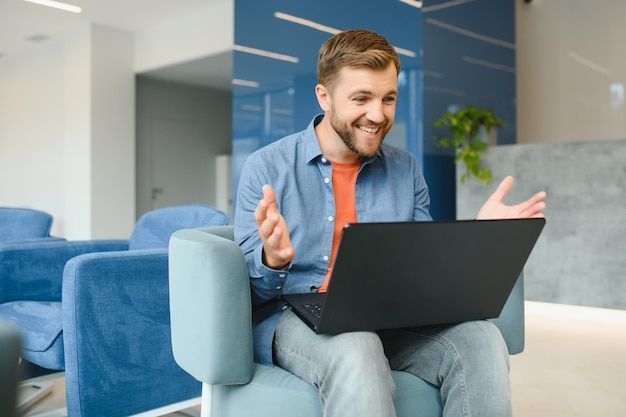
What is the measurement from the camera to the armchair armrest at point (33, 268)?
2.45m

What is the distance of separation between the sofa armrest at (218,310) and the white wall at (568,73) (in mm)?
5760

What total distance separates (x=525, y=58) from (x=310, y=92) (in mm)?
2610

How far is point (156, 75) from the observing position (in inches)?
314

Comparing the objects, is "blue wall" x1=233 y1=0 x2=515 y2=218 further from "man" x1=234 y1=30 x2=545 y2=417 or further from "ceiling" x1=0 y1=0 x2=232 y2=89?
"man" x1=234 y1=30 x2=545 y2=417

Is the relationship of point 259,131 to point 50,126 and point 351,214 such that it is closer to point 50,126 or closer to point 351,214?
point 50,126

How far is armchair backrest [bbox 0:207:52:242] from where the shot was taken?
12.1ft

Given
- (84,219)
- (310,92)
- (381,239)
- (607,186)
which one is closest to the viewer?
(381,239)

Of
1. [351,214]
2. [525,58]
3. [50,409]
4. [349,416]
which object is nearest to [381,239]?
[349,416]

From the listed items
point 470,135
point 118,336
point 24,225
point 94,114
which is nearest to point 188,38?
point 94,114

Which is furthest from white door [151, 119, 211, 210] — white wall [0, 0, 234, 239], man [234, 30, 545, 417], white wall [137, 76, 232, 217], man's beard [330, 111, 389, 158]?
man's beard [330, 111, 389, 158]

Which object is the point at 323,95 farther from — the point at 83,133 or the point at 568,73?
the point at 83,133

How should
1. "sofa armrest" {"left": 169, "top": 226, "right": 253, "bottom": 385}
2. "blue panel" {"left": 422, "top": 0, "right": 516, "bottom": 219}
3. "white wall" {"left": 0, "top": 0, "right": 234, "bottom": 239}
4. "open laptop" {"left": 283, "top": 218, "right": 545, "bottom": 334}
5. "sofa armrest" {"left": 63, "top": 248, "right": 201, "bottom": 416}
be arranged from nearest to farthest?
"open laptop" {"left": 283, "top": 218, "right": 545, "bottom": 334}, "sofa armrest" {"left": 169, "top": 226, "right": 253, "bottom": 385}, "sofa armrest" {"left": 63, "top": 248, "right": 201, "bottom": 416}, "blue panel" {"left": 422, "top": 0, "right": 516, "bottom": 219}, "white wall" {"left": 0, "top": 0, "right": 234, "bottom": 239}

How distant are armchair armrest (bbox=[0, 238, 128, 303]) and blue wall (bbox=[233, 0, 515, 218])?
2.86m

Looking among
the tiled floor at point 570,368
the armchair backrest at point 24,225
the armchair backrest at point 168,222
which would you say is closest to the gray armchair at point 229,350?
the armchair backrest at point 168,222
